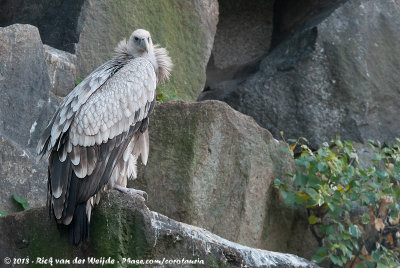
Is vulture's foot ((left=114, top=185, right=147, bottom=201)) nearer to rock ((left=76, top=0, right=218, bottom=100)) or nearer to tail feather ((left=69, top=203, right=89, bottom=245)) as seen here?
tail feather ((left=69, top=203, right=89, bottom=245))

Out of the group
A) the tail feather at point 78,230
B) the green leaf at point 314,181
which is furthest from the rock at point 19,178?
the green leaf at point 314,181

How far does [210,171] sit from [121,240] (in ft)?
5.78

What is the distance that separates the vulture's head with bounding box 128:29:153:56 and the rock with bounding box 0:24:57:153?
946mm

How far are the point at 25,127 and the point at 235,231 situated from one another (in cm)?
196

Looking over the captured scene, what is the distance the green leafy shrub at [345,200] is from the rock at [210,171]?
341mm

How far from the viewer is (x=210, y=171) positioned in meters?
6.41

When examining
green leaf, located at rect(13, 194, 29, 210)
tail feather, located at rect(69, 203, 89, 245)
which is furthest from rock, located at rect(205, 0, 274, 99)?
tail feather, located at rect(69, 203, 89, 245)

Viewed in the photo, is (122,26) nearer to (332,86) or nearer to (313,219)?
(332,86)

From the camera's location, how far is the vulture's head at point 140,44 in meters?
6.20

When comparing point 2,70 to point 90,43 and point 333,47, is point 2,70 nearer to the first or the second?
point 90,43

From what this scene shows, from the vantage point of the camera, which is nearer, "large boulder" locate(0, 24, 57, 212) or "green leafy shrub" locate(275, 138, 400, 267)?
"large boulder" locate(0, 24, 57, 212)

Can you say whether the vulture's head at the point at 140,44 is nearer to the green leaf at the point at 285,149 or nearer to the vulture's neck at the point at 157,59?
the vulture's neck at the point at 157,59

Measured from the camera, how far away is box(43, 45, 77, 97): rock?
6891 millimetres

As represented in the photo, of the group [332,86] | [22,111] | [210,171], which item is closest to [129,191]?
[210,171]
